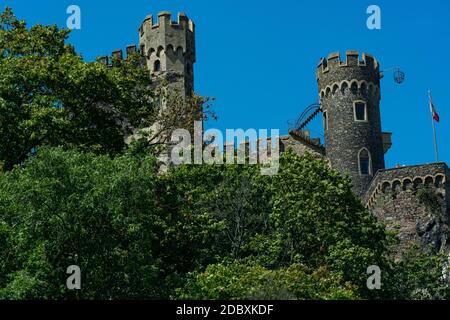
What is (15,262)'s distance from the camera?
27.2 metres

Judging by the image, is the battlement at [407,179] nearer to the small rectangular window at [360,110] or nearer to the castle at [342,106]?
the castle at [342,106]

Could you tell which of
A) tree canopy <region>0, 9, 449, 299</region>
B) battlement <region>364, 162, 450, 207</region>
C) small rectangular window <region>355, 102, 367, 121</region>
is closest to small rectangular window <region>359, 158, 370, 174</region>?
small rectangular window <region>355, 102, 367, 121</region>

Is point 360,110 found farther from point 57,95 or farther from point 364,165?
point 57,95

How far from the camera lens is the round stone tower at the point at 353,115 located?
55.0 metres

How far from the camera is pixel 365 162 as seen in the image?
5519 cm

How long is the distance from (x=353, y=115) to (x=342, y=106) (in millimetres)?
916

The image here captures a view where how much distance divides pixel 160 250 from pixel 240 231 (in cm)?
329

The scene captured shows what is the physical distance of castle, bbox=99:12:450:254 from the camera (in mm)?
50938

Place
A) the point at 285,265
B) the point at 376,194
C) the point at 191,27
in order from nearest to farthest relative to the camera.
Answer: the point at 285,265
the point at 376,194
the point at 191,27

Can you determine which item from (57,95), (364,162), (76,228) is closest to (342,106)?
(364,162)
